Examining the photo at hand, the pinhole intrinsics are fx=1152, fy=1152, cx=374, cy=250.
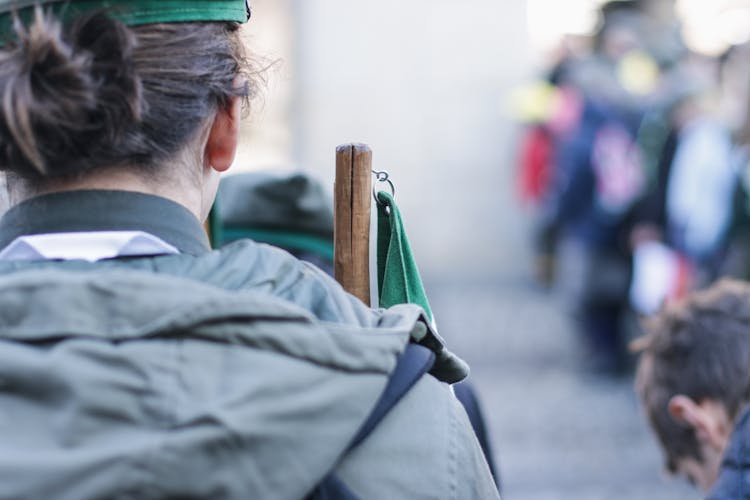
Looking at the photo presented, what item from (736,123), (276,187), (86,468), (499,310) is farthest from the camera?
(499,310)

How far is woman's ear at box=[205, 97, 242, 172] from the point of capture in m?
1.36

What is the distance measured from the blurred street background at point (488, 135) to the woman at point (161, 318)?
535cm

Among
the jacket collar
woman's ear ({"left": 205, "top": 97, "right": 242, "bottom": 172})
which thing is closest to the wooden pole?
woman's ear ({"left": 205, "top": 97, "right": 242, "bottom": 172})

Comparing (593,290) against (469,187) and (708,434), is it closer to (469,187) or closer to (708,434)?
(469,187)

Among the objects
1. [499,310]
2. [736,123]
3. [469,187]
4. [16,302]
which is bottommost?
[499,310]

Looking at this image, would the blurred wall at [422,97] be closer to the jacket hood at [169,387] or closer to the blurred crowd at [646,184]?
the blurred crowd at [646,184]

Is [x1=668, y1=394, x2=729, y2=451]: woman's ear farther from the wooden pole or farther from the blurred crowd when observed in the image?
the blurred crowd

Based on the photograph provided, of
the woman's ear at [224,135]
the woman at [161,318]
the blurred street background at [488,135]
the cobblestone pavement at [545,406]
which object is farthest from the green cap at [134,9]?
the blurred street background at [488,135]

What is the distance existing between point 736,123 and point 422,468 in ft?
19.6

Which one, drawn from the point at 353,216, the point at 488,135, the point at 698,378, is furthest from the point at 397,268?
the point at 488,135

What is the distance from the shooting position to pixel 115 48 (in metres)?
1.22

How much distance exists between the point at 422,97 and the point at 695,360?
6.18m

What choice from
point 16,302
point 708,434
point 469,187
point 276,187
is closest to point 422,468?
point 16,302

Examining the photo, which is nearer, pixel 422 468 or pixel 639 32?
pixel 422 468
